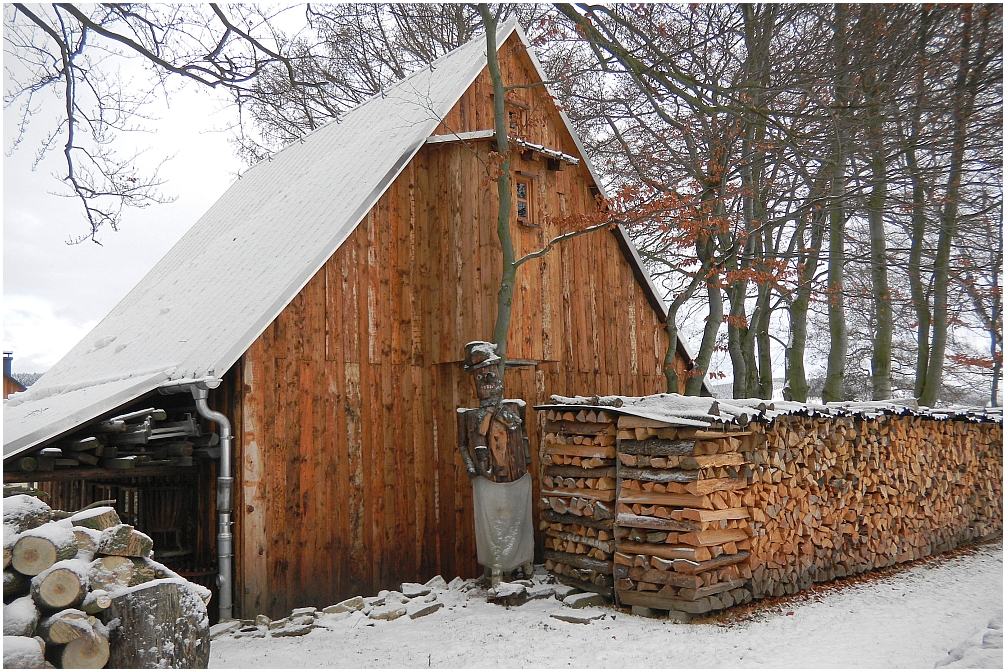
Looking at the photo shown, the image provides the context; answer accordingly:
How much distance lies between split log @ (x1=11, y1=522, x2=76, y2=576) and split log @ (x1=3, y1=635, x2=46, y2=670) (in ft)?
1.49

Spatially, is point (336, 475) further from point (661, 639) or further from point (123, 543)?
point (661, 639)

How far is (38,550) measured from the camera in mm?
5066

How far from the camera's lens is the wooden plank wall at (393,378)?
8.34 meters

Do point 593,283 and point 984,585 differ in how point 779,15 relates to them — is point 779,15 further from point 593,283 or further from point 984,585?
point 984,585

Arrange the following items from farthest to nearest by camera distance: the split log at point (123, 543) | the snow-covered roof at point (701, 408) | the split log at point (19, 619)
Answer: the snow-covered roof at point (701, 408) → the split log at point (123, 543) → the split log at point (19, 619)

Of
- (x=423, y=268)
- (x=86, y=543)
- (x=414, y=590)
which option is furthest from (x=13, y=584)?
(x=423, y=268)

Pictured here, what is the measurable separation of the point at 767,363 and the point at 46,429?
47.3ft

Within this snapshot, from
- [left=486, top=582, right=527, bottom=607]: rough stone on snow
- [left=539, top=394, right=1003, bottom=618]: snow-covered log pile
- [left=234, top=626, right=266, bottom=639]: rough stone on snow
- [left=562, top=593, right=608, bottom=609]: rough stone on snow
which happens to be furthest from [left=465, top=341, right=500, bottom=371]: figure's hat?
[left=234, top=626, right=266, bottom=639]: rough stone on snow

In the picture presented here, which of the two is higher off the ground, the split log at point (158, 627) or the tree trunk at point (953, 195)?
the tree trunk at point (953, 195)

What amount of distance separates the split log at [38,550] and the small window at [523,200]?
21.8ft

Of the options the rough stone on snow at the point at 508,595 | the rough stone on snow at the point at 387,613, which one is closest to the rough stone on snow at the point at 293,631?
the rough stone on snow at the point at 387,613

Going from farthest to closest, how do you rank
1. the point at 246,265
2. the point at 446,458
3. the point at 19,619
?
the point at 246,265
the point at 446,458
the point at 19,619

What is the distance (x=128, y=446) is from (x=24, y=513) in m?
2.46

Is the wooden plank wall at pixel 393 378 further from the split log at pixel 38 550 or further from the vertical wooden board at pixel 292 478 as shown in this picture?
the split log at pixel 38 550
